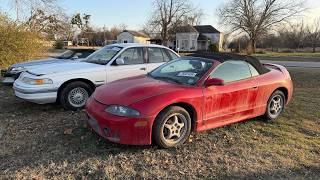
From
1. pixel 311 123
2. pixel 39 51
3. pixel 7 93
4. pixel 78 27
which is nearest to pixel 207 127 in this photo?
pixel 311 123

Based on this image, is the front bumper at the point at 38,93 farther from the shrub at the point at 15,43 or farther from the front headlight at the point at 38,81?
the shrub at the point at 15,43

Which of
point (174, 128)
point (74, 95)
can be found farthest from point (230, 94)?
point (74, 95)

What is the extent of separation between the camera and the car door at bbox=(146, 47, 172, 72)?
26.6 ft

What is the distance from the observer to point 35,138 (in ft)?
17.1

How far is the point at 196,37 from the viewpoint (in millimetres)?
67688

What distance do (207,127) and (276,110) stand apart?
213cm

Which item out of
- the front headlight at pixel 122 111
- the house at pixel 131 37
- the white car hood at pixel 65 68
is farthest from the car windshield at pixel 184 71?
the house at pixel 131 37

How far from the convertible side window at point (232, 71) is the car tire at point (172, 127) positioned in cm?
97

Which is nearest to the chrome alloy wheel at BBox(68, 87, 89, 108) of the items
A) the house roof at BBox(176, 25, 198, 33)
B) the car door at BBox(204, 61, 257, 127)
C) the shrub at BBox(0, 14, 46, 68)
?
the car door at BBox(204, 61, 257, 127)

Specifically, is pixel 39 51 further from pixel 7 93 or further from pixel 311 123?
pixel 311 123

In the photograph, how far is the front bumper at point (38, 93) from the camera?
6.64m

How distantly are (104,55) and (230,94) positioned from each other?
3.67 meters

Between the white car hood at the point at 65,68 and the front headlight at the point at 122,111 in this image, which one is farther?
the white car hood at the point at 65,68

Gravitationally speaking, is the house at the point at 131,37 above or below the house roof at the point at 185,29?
below
